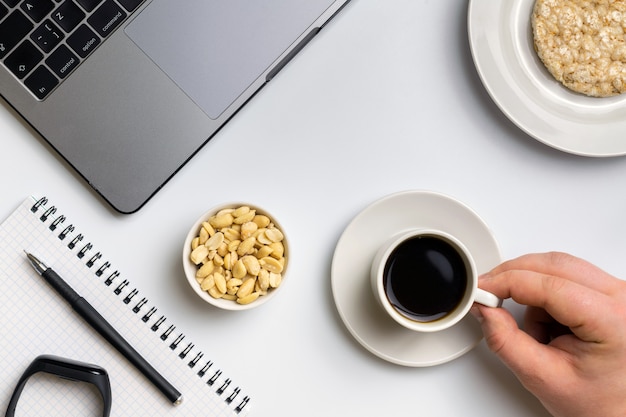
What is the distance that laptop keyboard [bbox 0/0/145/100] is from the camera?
0.85 m

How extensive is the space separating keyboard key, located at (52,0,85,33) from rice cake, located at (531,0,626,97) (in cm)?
63

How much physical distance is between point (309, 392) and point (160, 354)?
0.23 meters

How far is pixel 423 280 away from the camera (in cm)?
88

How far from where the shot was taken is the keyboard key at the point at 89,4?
0.86 metres

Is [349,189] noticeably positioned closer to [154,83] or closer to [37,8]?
[154,83]

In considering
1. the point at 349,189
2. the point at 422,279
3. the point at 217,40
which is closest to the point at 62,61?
the point at 217,40

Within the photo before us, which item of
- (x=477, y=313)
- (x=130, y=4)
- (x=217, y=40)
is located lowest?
(x=477, y=313)

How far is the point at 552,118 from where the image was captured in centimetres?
90

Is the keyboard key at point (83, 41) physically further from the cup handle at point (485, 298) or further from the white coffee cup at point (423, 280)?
the cup handle at point (485, 298)

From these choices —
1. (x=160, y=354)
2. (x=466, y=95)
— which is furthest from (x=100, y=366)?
(x=466, y=95)

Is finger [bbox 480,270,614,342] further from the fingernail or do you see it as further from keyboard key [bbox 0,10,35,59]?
keyboard key [bbox 0,10,35,59]

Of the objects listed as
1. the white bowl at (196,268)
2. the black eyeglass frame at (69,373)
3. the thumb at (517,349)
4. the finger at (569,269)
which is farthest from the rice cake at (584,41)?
the black eyeglass frame at (69,373)

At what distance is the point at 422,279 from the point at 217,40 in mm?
438

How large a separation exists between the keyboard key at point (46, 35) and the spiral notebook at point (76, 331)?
0.22m
